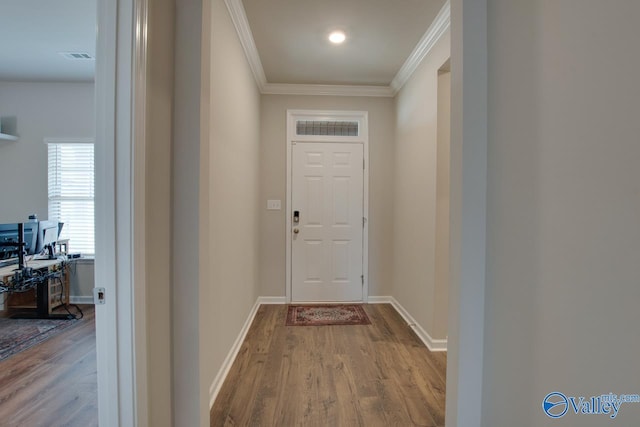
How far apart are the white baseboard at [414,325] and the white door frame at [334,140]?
0.62ft

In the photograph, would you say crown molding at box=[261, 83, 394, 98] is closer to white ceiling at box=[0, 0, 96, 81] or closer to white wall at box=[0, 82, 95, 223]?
white ceiling at box=[0, 0, 96, 81]

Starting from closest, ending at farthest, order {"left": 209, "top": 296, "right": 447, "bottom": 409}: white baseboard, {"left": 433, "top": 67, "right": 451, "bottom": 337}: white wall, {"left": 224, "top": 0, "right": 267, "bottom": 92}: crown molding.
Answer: {"left": 209, "top": 296, "right": 447, "bottom": 409}: white baseboard
{"left": 224, "top": 0, "right": 267, "bottom": 92}: crown molding
{"left": 433, "top": 67, "right": 451, "bottom": 337}: white wall

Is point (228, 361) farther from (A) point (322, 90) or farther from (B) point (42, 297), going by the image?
(A) point (322, 90)

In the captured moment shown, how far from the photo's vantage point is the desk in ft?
10.6

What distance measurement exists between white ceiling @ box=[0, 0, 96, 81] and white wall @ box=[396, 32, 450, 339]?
2738mm

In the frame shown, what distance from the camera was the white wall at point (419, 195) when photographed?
2480 mm

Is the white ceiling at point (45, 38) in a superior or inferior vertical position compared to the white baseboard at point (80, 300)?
superior

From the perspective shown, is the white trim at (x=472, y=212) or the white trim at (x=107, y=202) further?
the white trim at (x=472, y=212)

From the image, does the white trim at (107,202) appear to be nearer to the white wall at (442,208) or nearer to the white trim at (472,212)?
the white trim at (472,212)

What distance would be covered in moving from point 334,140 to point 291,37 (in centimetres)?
134

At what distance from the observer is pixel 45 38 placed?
8.63 feet

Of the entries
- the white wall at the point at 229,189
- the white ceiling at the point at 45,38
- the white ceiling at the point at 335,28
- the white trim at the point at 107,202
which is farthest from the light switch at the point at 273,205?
the white trim at the point at 107,202

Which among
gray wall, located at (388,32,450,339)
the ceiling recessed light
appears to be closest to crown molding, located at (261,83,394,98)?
gray wall, located at (388,32,450,339)

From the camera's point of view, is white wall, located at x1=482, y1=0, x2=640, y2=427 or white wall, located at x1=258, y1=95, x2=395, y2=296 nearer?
white wall, located at x1=482, y1=0, x2=640, y2=427
